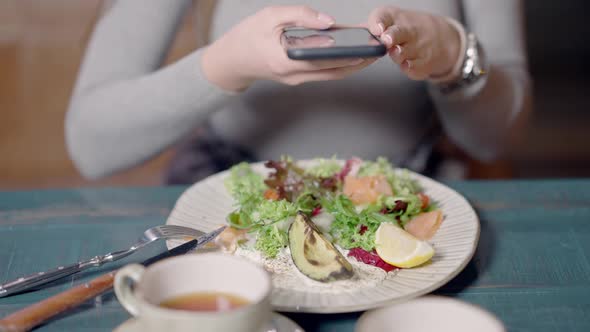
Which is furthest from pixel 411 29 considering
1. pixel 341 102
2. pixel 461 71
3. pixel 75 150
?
pixel 75 150

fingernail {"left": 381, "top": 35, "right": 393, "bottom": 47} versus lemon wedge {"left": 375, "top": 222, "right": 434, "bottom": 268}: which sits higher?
fingernail {"left": 381, "top": 35, "right": 393, "bottom": 47}

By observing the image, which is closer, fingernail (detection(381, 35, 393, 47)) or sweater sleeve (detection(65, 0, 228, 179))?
fingernail (detection(381, 35, 393, 47))

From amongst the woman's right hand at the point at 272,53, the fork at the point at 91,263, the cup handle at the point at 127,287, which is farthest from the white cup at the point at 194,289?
the woman's right hand at the point at 272,53

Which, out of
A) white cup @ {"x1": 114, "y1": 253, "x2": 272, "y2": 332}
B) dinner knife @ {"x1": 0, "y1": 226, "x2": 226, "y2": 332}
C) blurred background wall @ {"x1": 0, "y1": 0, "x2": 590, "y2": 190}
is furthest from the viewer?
blurred background wall @ {"x1": 0, "y1": 0, "x2": 590, "y2": 190}

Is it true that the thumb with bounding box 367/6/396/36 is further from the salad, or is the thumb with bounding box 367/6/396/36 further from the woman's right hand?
the salad

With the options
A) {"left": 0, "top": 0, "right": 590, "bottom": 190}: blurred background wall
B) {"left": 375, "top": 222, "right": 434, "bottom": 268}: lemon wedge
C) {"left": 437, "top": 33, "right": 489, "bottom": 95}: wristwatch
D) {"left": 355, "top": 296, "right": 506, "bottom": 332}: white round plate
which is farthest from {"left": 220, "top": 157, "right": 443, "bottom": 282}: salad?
{"left": 0, "top": 0, "right": 590, "bottom": 190}: blurred background wall

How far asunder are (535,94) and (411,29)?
2.63 metres

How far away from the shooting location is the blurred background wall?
2809mm

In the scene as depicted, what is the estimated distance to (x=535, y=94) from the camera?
341 centimetres

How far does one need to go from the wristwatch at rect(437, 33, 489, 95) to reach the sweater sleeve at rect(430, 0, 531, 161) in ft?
0.26

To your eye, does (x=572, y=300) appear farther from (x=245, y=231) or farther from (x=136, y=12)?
(x=136, y=12)

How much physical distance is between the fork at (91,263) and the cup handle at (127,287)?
0.25 meters

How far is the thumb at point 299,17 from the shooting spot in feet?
2.83

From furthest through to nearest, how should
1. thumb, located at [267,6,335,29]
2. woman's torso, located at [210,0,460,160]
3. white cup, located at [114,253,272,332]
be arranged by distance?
1. woman's torso, located at [210,0,460,160]
2. thumb, located at [267,6,335,29]
3. white cup, located at [114,253,272,332]
